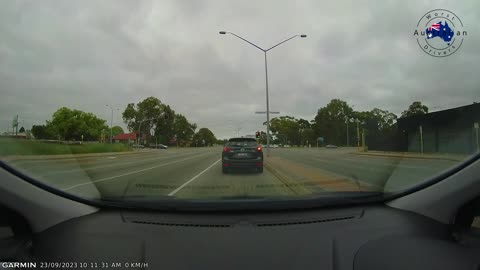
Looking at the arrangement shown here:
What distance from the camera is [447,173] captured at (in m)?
3.54

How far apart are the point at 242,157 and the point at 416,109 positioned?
771 cm

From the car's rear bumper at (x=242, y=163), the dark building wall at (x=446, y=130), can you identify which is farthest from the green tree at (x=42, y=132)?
the car's rear bumper at (x=242, y=163)

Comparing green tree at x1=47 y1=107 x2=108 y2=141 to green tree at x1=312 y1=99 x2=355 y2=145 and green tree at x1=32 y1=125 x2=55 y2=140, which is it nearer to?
green tree at x1=32 y1=125 x2=55 y2=140

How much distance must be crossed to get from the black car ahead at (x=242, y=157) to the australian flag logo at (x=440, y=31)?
8.48 meters

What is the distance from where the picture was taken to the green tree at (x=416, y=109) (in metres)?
5.49

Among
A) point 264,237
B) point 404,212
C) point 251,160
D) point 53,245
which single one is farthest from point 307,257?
point 251,160

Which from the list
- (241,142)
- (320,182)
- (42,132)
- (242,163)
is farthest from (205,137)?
(42,132)

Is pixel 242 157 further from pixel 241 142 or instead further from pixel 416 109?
pixel 416 109

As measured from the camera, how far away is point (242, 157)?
1288 centimetres

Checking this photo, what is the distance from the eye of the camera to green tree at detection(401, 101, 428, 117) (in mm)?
5488

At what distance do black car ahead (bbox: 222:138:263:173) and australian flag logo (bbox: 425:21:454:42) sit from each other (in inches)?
334

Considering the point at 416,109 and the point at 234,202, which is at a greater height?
the point at 416,109

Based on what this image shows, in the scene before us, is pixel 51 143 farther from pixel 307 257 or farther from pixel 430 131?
pixel 430 131

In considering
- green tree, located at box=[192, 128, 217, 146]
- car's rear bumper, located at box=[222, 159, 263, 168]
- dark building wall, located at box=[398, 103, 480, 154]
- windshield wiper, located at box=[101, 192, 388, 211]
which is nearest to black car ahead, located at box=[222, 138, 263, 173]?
car's rear bumper, located at box=[222, 159, 263, 168]
